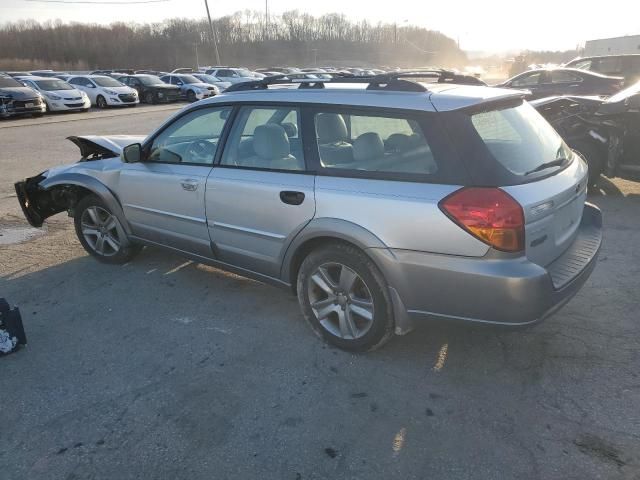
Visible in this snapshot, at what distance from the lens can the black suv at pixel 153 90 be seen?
92.0 feet

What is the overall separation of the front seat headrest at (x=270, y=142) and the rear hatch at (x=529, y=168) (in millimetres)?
1191

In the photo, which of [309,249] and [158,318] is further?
[158,318]

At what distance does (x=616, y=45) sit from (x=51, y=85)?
4020cm

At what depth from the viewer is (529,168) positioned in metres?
2.89

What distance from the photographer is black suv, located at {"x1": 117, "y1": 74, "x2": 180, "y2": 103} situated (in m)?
28.0

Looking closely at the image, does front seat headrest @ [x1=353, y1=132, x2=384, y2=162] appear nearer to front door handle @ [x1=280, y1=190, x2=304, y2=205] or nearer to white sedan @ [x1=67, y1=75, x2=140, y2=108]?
Answer: front door handle @ [x1=280, y1=190, x2=304, y2=205]

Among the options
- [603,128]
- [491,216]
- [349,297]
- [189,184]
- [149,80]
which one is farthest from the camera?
[149,80]

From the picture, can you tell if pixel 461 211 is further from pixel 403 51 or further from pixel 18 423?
pixel 403 51

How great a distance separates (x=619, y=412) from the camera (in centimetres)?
266

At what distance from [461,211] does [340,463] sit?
1380 mm

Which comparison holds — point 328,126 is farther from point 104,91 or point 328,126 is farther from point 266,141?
point 104,91

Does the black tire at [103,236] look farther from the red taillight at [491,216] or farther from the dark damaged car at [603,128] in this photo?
the dark damaged car at [603,128]

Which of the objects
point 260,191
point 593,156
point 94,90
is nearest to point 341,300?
point 260,191

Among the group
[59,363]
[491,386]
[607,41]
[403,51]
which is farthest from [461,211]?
[403,51]
